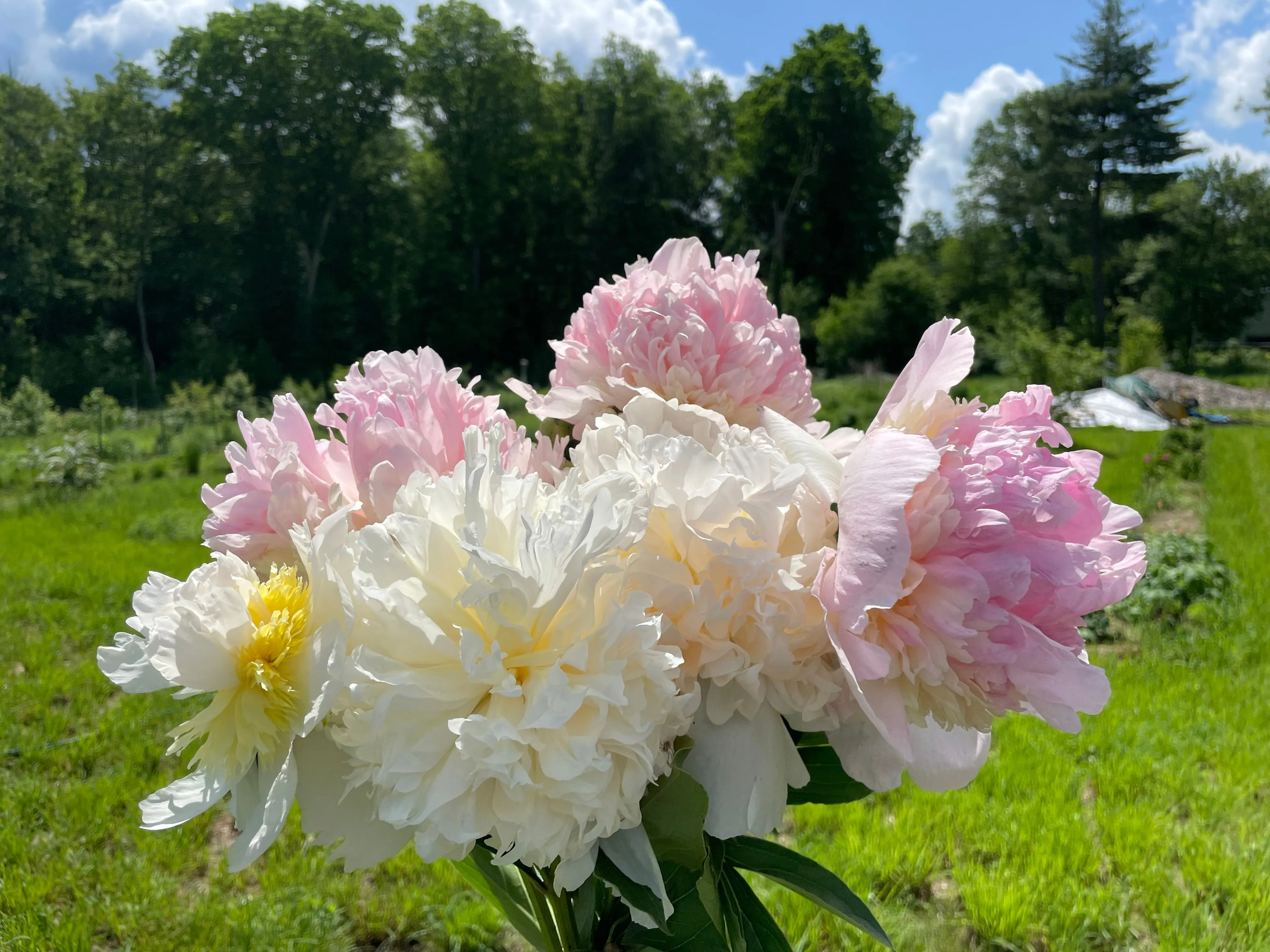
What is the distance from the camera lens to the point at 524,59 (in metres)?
28.0

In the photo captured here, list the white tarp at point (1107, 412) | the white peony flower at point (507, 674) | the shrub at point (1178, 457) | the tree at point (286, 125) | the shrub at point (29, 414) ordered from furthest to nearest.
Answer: the tree at point (286, 125) → the shrub at point (29, 414) → the white tarp at point (1107, 412) → the shrub at point (1178, 457) → the white peony flower at point (507, 674)

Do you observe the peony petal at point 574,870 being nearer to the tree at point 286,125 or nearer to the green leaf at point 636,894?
the green leaf at point 636,894

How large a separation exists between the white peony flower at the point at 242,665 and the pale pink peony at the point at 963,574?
0.32 meters

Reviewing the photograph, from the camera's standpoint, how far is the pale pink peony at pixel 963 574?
501 mm

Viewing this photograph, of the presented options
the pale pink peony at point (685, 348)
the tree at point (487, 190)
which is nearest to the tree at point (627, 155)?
the tree at point (487, 190)

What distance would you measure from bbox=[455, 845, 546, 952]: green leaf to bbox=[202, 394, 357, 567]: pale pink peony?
0.41m

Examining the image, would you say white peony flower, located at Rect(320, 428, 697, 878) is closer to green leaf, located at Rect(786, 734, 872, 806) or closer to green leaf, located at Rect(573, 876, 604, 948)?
green leaf, located at Rect(573, 876, 604, 948)

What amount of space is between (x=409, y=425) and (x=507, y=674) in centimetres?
24

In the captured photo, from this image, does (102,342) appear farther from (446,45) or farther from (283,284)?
(446,45)

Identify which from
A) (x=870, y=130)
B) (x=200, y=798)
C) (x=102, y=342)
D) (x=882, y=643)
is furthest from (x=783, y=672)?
(x=870, y=130)

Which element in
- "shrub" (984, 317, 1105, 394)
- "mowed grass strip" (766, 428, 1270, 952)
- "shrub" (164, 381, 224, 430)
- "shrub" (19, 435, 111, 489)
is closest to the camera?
"mowed grass strip" (766, 428, 1270, 952)

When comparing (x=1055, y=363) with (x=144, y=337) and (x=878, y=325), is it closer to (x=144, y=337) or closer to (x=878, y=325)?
(x=878, y=325)

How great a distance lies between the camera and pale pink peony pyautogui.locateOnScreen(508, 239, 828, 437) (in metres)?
0.77

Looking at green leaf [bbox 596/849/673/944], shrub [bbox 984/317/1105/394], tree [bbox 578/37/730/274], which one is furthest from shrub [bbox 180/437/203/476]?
tree [bbox 578/37/730/274]
